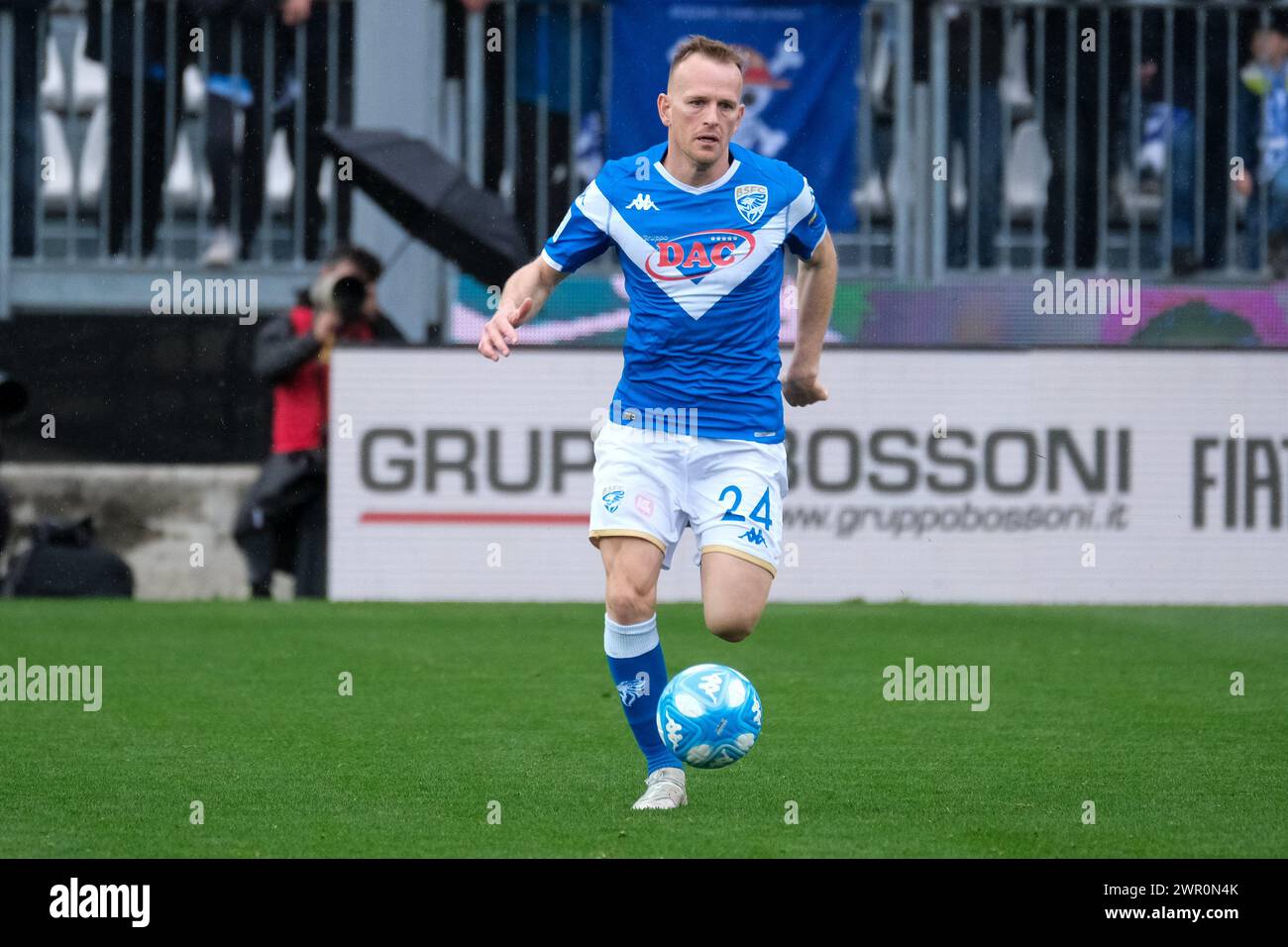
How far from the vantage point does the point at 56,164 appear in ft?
49.0

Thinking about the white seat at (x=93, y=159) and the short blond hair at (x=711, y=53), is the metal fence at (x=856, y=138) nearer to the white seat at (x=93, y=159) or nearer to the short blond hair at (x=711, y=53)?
the white seat at (x=93, y=159)

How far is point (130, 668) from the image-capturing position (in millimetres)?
10242

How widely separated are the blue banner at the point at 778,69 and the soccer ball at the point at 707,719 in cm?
883

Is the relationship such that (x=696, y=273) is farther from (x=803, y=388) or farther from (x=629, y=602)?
(x=629, y=602)

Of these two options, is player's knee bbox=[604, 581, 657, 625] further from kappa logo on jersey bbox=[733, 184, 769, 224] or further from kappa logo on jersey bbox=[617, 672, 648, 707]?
kappa logo on jersey bbox=[733, 184, 769, 224]

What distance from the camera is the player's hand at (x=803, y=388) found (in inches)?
276

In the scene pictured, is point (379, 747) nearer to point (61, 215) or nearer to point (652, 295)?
point (652, 295)

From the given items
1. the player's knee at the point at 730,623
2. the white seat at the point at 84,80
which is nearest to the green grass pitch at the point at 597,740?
the player's knee at the point at 730,623

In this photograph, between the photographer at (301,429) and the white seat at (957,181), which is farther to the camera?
the white seat at (957,181)

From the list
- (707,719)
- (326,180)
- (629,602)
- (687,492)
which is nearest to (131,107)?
(326,180)

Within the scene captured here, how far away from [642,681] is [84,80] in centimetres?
965

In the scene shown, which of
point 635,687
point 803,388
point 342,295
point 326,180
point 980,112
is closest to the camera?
point 635,687

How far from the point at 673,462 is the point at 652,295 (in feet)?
1.71

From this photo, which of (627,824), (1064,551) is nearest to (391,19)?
(1064,551)
